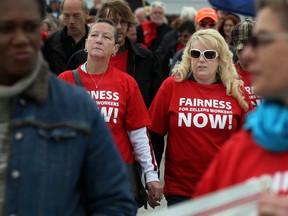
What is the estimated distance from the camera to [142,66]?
8.27 m

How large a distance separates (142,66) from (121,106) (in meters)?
1.65

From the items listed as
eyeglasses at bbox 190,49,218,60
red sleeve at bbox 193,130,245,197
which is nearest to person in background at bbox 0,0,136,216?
red sleeve at bbox 193,130,245,197

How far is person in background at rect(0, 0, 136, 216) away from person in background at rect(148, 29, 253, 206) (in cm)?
315

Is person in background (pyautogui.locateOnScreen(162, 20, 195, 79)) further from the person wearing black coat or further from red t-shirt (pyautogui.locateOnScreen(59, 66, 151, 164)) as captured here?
red t-shirt (pyautogui.locateOnScreen(59, 66, 151, 164))

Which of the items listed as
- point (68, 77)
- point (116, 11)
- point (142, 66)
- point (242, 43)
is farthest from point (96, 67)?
point (242, 43)

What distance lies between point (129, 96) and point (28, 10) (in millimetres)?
3310

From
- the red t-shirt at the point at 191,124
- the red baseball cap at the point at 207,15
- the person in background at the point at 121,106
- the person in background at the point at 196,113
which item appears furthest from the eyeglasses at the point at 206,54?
the red baseball cap at the point at 207,15

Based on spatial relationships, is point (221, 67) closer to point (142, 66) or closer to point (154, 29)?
point (142, 66)

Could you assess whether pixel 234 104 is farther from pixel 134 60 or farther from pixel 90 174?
pixel 90 174

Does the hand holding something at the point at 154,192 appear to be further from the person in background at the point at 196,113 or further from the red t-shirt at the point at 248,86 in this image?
the red t-shirt at the point at 248,86

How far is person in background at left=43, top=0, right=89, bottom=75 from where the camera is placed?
9.01 meters

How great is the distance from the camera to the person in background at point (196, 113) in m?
6.63

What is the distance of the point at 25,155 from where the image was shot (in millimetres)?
3391

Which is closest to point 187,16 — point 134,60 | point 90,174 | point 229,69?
point 134,60
